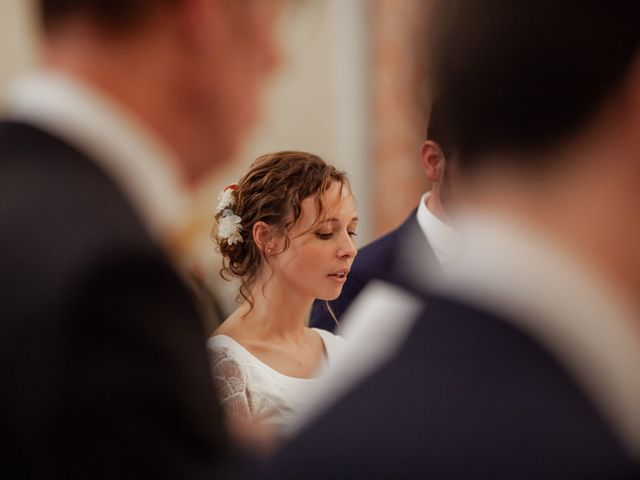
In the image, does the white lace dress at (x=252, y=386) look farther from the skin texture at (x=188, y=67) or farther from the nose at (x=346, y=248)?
the skin texture at (x=188, y=67)

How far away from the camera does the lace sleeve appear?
212 centimetres

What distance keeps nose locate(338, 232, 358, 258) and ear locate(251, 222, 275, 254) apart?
0.16 metres

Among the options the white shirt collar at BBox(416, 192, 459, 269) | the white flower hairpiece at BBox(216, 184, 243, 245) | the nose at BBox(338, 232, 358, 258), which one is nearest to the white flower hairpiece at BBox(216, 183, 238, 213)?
the white flower hairpiece at BBox(216, 184, 243, 245)

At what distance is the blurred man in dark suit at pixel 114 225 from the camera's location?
2.58ft

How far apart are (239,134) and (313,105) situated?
13.7 feet

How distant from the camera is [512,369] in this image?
653mm

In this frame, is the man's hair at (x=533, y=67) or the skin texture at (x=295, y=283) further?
the skin texture at (x=295, y=283)

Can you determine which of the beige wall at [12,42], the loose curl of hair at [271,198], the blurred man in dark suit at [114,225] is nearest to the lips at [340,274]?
the loose curl of hair at [271,198]

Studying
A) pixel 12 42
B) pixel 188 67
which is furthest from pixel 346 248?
pixel 12 42

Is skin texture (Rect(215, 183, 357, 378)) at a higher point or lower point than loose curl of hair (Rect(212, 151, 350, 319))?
lower

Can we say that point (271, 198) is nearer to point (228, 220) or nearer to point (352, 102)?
point (228, 220)

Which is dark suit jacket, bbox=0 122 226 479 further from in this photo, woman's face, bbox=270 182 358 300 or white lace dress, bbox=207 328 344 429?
woman's face, bbox=270 182 358 300

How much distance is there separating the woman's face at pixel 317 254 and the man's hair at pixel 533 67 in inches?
59.5

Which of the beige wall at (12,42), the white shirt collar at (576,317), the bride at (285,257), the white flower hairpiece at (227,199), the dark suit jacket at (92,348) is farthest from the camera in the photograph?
the beige wall at (12,42)
